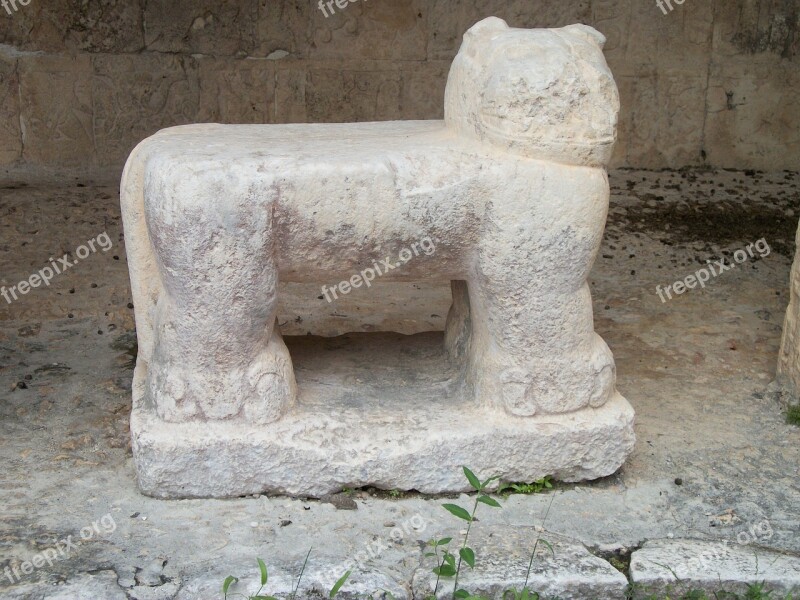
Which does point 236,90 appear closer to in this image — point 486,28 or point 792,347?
point 486,28

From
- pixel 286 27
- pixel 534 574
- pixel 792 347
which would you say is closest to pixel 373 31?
pixel 286 27

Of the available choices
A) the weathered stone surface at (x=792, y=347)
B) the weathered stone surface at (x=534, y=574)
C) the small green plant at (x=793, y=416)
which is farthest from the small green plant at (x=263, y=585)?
the weathered stone surface at (x=792, y=347)

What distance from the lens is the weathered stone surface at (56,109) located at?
663cm

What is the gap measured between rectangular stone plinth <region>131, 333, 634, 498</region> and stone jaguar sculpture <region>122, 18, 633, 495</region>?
0.02 metres

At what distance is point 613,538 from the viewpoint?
3361mm

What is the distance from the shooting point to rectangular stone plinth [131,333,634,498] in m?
3.41

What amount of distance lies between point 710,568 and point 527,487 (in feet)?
2.15

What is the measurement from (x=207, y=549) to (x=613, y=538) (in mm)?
1243

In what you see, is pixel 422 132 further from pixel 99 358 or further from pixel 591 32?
pixel 99 358

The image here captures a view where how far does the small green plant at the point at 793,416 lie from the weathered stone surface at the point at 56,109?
4.56 meters

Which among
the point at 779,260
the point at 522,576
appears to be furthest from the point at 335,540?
the point at 779,260

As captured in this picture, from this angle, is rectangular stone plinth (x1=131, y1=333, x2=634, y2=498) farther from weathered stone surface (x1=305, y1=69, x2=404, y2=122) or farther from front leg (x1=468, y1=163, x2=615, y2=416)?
weathered stone surface (x1=305, y1=69, x2=404, y2=122)

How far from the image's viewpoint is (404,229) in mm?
3271

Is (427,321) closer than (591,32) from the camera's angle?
No
